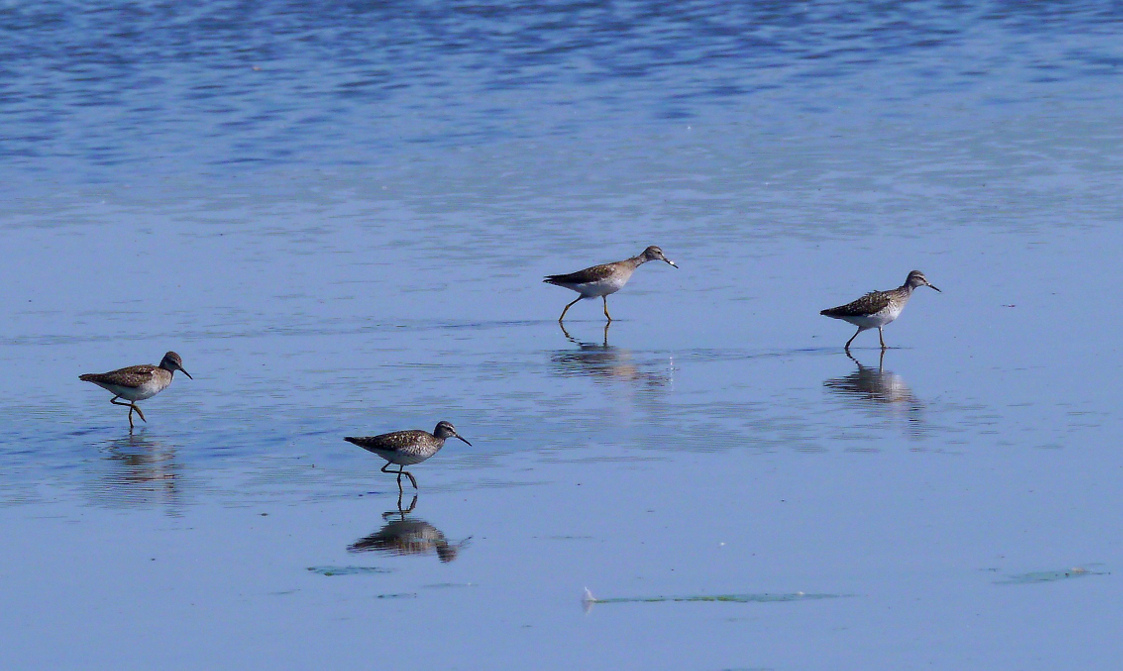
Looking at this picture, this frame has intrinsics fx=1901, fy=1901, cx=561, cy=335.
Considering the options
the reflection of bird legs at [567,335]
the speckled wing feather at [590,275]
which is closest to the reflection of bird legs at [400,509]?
the reflection of bird legs at [567,335]

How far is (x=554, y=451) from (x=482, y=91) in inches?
890

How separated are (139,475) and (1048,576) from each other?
21.6 ft

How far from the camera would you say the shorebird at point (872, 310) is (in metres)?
17.7

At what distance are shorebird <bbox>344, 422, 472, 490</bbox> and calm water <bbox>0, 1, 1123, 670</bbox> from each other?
13.1 inches

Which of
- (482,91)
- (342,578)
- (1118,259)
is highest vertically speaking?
(482,91)

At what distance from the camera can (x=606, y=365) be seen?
17297 millimetres

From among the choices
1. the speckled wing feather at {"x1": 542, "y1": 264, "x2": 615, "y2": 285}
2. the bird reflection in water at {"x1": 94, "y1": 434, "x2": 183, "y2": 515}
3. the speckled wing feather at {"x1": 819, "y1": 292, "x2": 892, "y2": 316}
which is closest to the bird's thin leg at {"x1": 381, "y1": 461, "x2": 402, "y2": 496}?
the bird reflection in water at {"x1": 94, "y1": 434, "x2": 183, "y2": 515}

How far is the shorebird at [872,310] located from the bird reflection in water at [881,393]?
0.70 meters

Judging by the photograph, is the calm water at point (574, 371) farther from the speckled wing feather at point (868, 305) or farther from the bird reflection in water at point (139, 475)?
the speckled wing feather at point (868, 305)

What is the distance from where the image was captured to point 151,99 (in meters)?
37.0

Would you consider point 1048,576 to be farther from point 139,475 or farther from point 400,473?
point 139,475

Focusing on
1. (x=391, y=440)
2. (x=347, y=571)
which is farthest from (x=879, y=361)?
(x=347, y=571)

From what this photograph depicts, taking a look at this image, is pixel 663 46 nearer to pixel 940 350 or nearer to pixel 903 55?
pixel 903 55

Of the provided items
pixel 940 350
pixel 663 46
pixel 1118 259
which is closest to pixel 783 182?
pixel 1118 259
